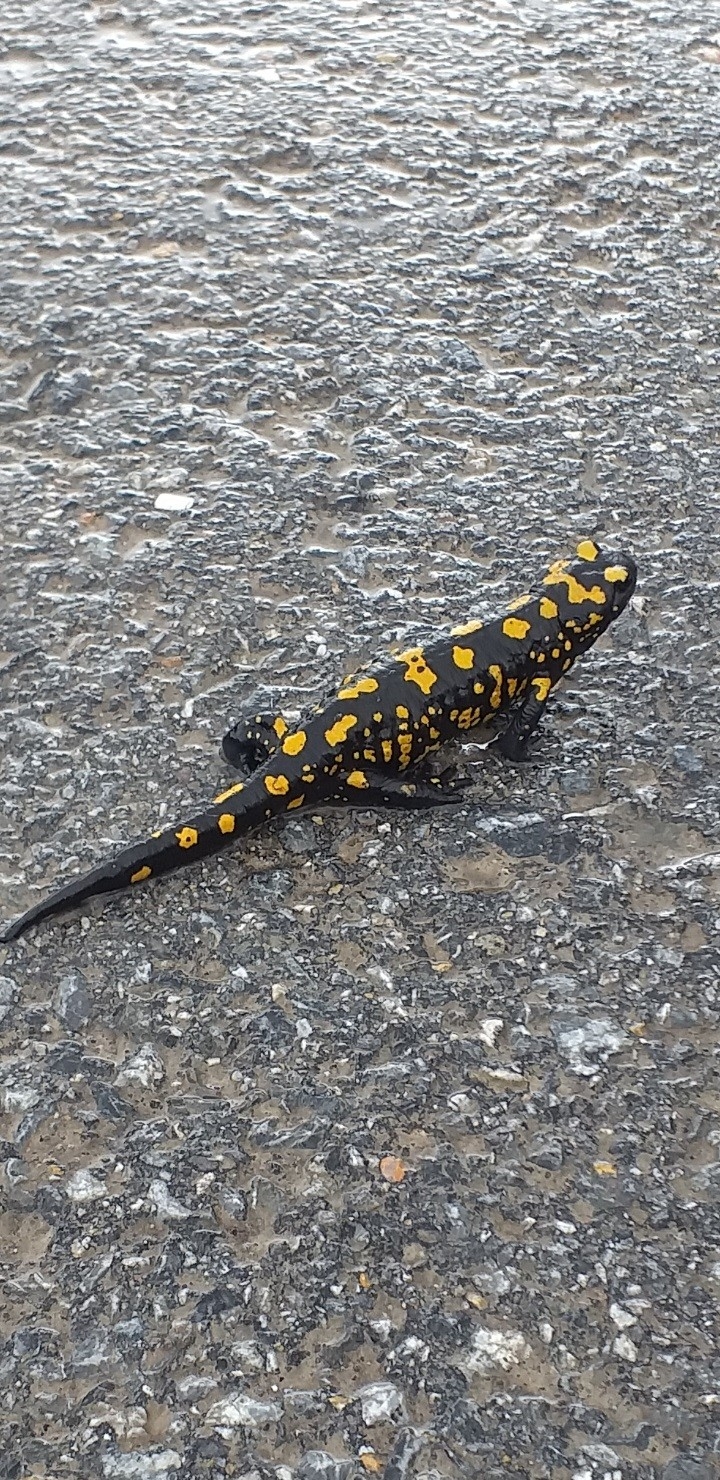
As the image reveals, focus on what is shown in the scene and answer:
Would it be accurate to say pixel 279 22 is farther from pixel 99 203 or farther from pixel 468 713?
pixel 468 713

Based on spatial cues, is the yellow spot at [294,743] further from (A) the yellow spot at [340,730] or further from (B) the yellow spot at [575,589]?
(B) the yellow spot at [575,589]

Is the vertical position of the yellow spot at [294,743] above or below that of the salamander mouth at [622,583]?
below

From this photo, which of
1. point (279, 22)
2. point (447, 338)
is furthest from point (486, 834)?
point (279, 22)

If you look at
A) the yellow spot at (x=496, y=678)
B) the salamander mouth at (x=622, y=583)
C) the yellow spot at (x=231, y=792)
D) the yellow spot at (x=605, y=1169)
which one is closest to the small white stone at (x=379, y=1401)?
the yellow spot at (x=605, y=1169)

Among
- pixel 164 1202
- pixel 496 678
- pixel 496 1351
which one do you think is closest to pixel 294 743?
pixel 496 678

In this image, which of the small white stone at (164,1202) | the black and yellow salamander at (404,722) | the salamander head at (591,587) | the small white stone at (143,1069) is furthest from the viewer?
the salamander head at (591,587)

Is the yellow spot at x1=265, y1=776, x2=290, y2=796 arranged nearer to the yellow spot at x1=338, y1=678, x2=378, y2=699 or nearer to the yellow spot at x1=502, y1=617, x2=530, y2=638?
the yellow spot at x1=338, y1=678, x2=378, y2=699
